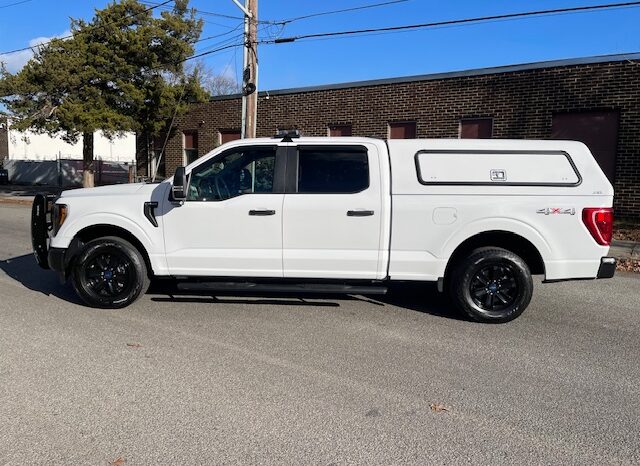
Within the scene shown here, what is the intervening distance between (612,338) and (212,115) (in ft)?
56.8

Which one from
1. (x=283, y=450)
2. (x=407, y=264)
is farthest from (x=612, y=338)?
(x=283, y=450)

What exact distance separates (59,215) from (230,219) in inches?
76.5

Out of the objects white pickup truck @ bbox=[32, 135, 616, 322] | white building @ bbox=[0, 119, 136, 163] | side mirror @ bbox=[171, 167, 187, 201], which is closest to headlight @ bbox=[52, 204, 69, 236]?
white pickup truck @ bbox=[32, 135, 616, 322]

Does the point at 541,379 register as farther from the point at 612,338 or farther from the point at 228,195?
the point at 228,195

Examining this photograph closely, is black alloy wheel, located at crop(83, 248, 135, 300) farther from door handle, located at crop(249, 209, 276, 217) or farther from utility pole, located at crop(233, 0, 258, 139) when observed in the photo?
utility pole, located at crop(233, 0, 258, 139)

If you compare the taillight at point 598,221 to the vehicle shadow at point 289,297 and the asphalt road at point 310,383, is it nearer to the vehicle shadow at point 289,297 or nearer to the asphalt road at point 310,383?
the asphalt road at point 310,383

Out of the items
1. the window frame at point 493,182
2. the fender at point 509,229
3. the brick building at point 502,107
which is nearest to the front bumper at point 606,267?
the fender at point 509,229

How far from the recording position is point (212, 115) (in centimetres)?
1995

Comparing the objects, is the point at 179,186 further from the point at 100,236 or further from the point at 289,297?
the point at 289,297

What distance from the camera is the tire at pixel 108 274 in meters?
5.65

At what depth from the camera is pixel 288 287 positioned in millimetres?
5578

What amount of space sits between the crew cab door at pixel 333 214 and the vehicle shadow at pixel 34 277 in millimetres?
2742

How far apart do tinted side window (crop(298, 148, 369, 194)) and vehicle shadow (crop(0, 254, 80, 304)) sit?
3.03 m

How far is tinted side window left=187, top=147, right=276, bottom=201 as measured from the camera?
5.58m
